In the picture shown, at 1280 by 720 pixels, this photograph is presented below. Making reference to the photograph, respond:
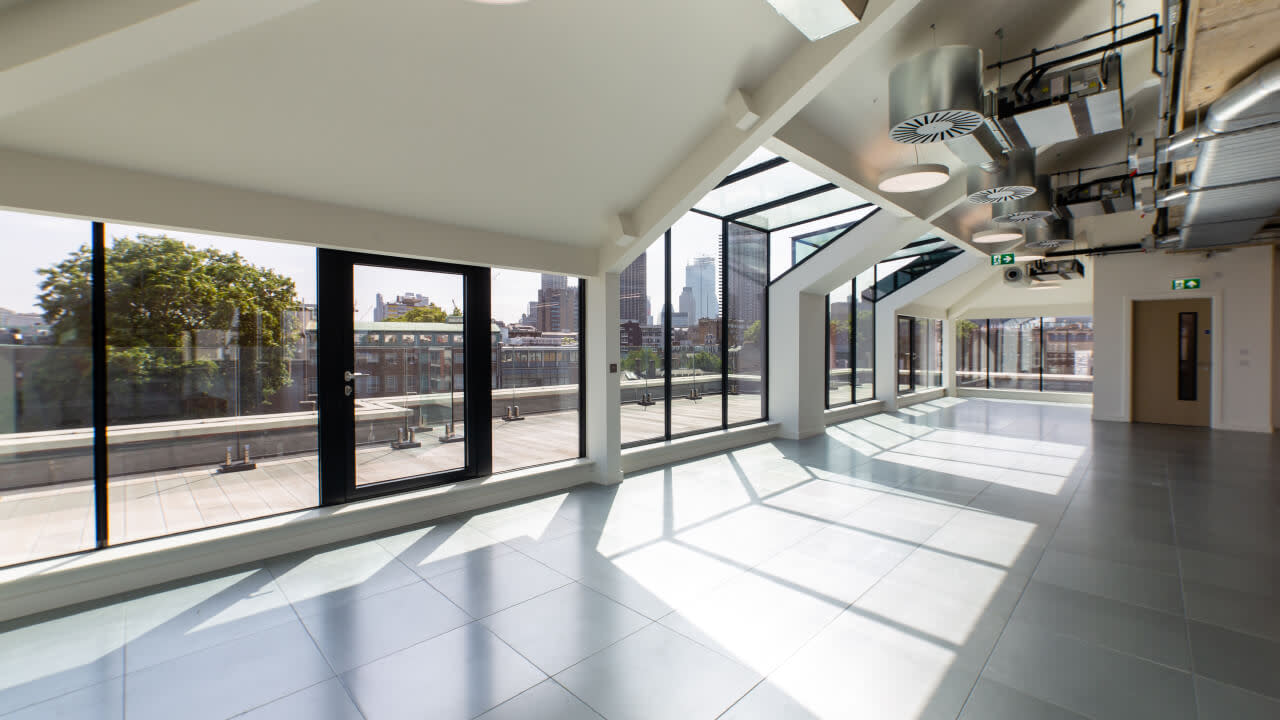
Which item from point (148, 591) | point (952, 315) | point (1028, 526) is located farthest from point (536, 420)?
point (952, 315)

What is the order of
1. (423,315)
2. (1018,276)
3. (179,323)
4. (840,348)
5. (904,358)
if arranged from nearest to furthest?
1. (179,323)
2. (423,315)
3. (1018,276)
4. (840,348)
5. (904,358)

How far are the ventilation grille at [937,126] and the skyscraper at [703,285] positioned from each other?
13.1ft

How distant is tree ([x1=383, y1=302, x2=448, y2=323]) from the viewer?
484 cm

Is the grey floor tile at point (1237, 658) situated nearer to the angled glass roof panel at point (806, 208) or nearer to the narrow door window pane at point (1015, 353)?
the angled glass roof panel at point (806, 208)

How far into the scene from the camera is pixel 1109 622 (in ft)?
9.39

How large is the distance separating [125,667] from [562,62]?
4133mm

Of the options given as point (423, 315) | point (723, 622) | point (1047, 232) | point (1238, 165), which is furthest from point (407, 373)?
point (1047, 232)

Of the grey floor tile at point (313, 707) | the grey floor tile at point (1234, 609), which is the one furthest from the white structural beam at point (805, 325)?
the grey floor tile at point (313, 707)

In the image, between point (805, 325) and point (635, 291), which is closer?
point (635, 291)

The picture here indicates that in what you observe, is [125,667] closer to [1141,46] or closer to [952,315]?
[1141,46]

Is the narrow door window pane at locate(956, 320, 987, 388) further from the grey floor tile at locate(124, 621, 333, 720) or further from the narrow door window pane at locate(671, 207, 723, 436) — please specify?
the grey floor tile at locate(124, 621, 333, 720)

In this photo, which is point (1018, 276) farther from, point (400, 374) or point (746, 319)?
point (400, 374)

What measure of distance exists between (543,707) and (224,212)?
3.72 metres

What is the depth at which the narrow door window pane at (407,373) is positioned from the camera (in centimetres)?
459
